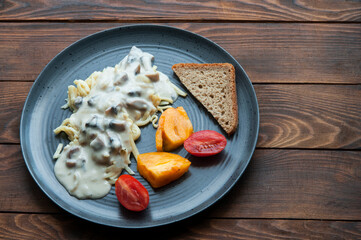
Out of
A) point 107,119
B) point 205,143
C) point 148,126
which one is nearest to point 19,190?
point 107,119

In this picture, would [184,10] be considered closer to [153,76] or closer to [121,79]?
[153,76]

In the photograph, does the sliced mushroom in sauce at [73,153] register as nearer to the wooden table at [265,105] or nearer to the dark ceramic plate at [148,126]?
the dark ceramic plate at [148,126]

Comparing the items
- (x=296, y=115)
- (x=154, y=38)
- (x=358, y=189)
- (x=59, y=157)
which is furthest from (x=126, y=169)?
(x=358, y=189)

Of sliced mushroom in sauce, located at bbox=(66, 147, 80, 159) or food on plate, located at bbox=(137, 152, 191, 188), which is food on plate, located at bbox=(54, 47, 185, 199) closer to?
sliced mushroom in sauce, located at bbox=(66, 147, 80, 159)

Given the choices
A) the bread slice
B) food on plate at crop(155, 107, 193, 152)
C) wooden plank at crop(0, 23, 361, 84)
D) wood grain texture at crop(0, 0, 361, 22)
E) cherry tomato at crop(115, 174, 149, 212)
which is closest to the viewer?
cherry tomato at crop(115, 174, 149, 212)

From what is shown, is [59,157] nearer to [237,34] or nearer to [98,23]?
[98,23]

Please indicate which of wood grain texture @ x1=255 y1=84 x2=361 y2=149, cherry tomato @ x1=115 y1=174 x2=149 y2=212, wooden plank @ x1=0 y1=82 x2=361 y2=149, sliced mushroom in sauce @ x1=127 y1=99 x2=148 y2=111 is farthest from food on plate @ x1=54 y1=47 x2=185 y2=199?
wood grain texture @ x1=255 y1=84 x2=361 y2=149
